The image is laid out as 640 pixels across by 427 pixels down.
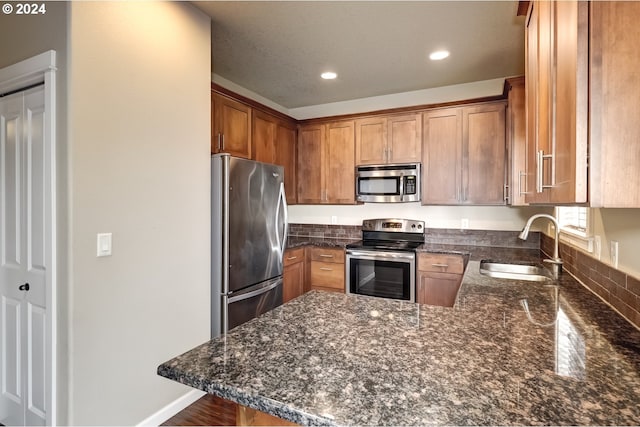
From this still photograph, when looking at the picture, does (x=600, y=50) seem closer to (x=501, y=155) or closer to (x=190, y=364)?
(x=190, y=364)

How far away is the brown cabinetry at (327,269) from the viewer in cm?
345

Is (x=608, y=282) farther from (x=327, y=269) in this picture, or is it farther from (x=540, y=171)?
(x=327, y=269)

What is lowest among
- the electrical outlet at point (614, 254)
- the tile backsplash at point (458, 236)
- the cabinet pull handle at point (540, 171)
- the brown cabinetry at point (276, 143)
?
the tile backsplash at point (458, 236)

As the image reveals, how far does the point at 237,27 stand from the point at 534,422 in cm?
259

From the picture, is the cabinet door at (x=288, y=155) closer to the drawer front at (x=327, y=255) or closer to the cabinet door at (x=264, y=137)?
the cabinet door at (x=264, y=137)

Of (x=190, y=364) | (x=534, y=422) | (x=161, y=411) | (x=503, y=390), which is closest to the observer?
(x=534, y=422)

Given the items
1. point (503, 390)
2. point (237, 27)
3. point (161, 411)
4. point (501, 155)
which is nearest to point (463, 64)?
point (501, 155)

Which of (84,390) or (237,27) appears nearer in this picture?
(84,390)

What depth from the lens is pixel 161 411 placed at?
1944mm

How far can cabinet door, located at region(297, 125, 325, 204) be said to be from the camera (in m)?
3.88

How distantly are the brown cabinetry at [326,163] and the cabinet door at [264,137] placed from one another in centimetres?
53

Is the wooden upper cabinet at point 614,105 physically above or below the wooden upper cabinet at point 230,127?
below

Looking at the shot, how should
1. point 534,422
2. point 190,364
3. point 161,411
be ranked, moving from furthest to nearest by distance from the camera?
point 161,411, point 190,364, point 534,422

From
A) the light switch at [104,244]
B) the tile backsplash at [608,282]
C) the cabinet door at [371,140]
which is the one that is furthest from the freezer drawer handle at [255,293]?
the tile backsplash at [608,282]
